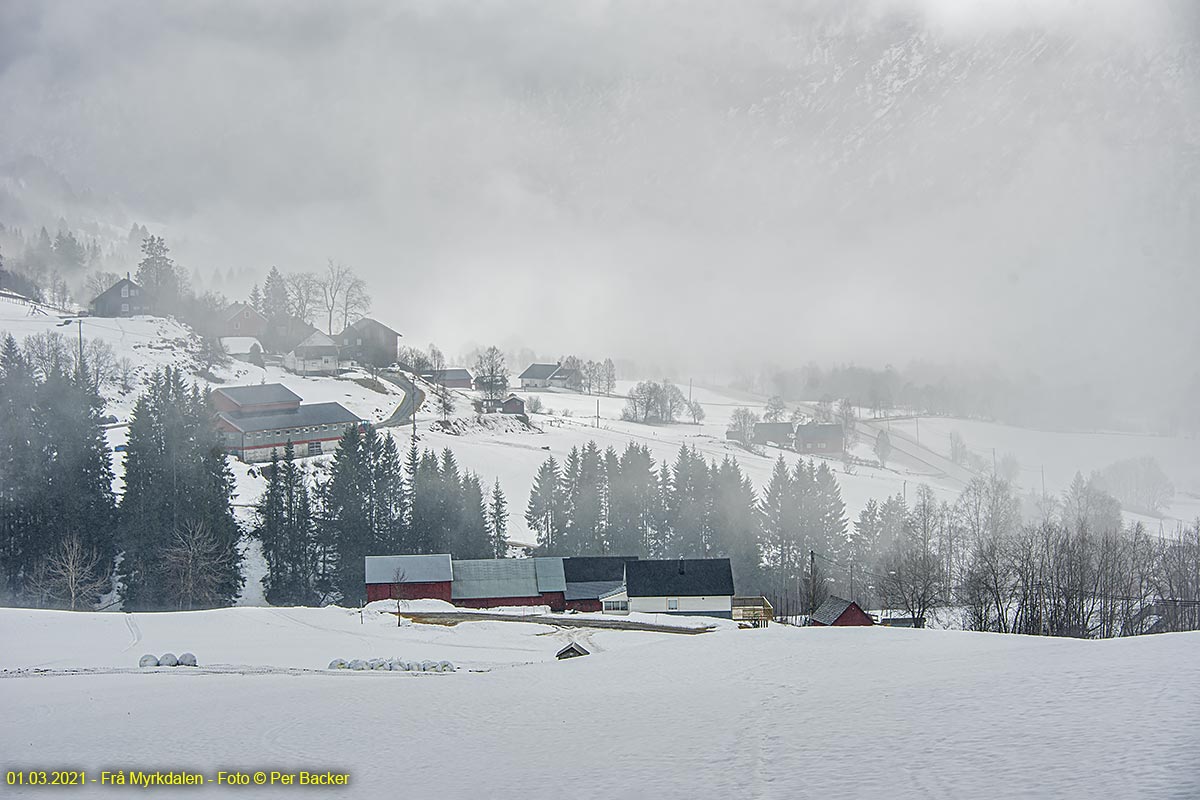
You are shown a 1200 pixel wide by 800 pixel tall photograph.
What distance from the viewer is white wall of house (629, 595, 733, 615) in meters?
53.3

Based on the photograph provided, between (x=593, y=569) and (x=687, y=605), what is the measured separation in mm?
7113

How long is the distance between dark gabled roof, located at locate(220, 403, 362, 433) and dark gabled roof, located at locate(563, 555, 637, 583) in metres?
27.8

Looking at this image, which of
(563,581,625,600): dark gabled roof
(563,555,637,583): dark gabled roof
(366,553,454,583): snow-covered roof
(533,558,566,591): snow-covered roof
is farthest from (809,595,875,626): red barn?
(366,553,454,583): snow-covered roof

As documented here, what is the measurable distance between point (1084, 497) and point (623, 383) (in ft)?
302

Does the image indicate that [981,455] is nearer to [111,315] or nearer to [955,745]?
[955,745]

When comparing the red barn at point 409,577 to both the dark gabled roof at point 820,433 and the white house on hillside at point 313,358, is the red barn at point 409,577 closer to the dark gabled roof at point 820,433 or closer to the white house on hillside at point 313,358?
the white house on hillside at point 313,358

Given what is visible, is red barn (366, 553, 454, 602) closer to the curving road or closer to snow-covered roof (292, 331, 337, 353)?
the curving road

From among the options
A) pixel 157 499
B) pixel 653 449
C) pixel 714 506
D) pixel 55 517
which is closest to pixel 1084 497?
pixel 714 506

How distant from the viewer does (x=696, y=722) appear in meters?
14.3

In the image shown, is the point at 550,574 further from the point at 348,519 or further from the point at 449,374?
the point at 449,374

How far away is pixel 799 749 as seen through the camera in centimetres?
1202

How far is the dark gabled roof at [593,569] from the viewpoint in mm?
56844

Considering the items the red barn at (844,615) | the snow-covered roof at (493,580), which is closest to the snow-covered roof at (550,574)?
the snow-covered roof at (493,580)

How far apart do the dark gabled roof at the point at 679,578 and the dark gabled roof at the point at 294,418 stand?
107 feet
